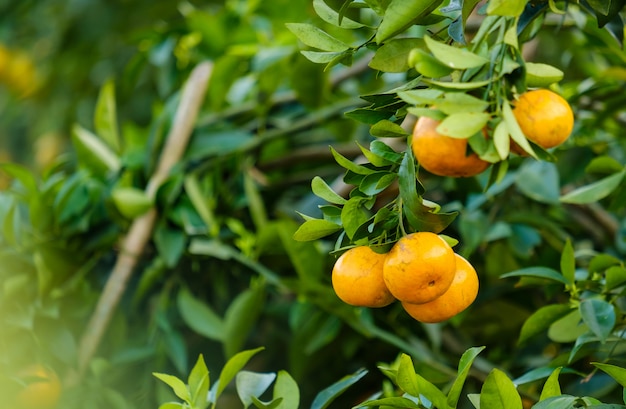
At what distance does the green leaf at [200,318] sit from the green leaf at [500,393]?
459 millimetres

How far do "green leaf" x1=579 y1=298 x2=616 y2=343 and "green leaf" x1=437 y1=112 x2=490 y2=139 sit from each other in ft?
0.72

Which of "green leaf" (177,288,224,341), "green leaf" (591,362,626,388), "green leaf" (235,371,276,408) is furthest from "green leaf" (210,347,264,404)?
"green leaf" (177,288,224,341)

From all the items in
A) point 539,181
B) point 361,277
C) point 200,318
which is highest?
point 361,277

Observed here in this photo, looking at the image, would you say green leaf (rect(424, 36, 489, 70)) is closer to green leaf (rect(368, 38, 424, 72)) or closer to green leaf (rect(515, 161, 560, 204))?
green leaf (rect(368, 38, 424, 72))

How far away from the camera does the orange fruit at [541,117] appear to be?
39 centimetres

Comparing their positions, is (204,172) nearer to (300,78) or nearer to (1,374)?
(300,78)

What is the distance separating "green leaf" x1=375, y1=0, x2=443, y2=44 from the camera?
42 centimetres

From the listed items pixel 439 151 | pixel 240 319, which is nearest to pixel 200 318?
pixel 240 319

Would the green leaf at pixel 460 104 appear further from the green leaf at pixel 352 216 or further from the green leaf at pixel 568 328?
the green leaf at pixel 568 328

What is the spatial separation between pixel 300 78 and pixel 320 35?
1.60 feet

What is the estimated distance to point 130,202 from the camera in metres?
0.86

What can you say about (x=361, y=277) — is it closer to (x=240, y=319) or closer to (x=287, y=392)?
(x=287, y=392)

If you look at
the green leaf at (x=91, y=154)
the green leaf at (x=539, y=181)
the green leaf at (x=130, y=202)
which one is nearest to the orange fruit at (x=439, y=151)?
the green leaf at (x=539, y=181)

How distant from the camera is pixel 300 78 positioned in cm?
93
